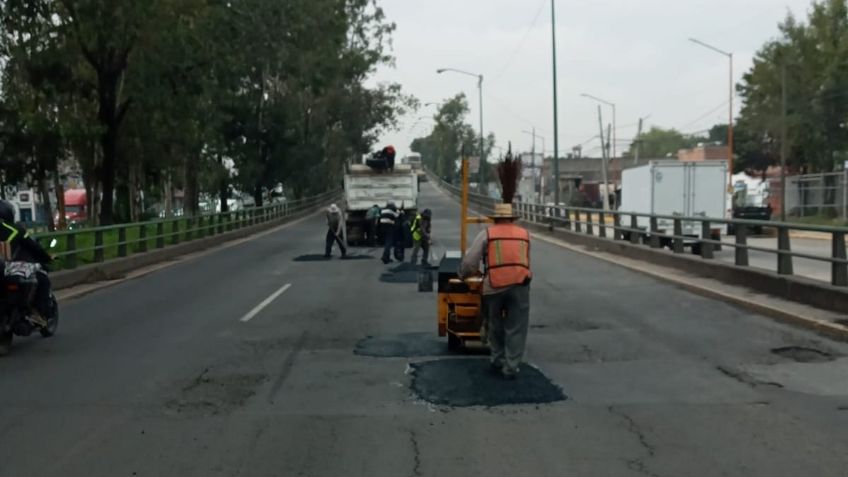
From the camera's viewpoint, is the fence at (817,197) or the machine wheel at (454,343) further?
the fence at (817,197)

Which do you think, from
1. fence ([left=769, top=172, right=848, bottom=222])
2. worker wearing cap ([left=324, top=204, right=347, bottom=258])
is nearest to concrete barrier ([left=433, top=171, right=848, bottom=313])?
worker wearing cap ([left=324, top=204, right=347, bottom=258])

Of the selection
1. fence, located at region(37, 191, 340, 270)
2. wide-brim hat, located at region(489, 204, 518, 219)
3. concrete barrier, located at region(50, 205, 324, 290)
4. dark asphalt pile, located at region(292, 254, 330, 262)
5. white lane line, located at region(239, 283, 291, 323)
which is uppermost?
wide-brim hat, located at region(489, 204, 518, 219)

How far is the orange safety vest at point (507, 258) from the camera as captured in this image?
28.2 ft

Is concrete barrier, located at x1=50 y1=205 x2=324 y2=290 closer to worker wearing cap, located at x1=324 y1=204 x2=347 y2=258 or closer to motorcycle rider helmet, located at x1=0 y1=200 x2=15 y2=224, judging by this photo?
worker wearing cap, located at x1=324 y1=204 x2=347 y2=258

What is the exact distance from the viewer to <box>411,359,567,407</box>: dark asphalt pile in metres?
7.98

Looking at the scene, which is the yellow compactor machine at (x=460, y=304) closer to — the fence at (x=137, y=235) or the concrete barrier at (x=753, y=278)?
the concrete barrier at (x=753, y=278)

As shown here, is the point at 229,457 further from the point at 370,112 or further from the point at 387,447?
the point at 370,112

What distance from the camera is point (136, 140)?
36219 millimetres

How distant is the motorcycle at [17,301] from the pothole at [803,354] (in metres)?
8.05

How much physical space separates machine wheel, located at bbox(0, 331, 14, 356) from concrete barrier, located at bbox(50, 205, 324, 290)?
6.54 m

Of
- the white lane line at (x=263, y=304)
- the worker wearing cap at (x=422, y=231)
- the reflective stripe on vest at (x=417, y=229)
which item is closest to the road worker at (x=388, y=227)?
the worker wearing cap at (x=422, y=231)

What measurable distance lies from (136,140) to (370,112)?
37.5 m

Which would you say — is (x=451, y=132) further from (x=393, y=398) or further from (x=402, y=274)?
(x=393, y=398)

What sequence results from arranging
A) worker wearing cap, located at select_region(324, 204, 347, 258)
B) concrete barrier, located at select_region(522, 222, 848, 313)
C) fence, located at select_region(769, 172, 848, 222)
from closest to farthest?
concrete barrier, located at select_region(522, 222, 848, 313) < worker wearing cap, located at select_region(324, 204, 347, 258) < fence, located at select_region(769, 172, 848, 222)
